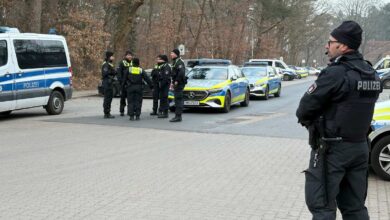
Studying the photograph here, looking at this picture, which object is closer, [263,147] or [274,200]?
[274,200]

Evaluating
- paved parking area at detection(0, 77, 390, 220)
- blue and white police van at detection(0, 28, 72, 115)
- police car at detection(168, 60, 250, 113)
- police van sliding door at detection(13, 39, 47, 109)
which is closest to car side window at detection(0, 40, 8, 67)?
blue and white police van at detection(0, 28, 72, 115)

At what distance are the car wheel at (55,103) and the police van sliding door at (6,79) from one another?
166 centimetres

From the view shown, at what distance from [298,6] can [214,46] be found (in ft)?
48.1

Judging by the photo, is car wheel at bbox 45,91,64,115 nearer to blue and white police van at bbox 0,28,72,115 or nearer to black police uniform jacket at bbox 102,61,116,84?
blue and white police van at bbox 0,28,72,115

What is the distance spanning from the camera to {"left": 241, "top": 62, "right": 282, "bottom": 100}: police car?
21.7m

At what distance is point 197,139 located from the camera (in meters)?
10.5

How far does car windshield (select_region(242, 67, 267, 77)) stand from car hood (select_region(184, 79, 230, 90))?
626cm

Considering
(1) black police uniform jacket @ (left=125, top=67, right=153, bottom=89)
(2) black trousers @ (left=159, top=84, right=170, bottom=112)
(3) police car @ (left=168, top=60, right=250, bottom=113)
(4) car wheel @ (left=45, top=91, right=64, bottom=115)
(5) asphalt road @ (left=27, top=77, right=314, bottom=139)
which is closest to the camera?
(5) asphalt road @ (left=27, top=77, right=314, bottom=139)

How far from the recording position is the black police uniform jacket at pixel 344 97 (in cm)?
354

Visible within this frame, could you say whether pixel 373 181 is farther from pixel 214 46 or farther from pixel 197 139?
pixel 214 46

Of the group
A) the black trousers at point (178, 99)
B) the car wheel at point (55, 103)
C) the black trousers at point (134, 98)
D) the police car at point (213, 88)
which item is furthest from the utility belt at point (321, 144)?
the car wheel at point (55, 103)

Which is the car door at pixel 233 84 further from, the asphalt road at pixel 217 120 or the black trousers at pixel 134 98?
the black trousers at pixel 134 98

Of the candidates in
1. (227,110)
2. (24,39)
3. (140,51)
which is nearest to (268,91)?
(227,110)

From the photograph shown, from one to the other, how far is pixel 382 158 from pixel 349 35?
12.9 feet
